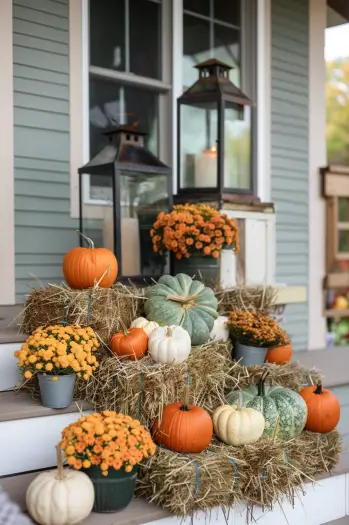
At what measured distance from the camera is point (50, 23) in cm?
417

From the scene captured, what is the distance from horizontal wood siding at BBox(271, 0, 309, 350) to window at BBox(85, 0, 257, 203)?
0.32 metres

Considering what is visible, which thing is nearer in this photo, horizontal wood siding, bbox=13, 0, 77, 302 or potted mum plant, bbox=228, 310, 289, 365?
potted mum plant, bbox=228, 310, 289, 365

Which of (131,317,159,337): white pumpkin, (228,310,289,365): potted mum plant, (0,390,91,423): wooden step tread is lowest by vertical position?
(0,390,91,423): wooden step tread

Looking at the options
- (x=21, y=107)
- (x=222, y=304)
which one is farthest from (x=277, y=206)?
(x=21, y=107)

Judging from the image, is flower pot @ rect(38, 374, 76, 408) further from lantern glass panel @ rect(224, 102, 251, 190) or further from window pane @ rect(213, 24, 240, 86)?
window pane @ rect(213, 24, 240, 86)

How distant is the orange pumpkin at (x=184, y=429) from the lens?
2.60 metres

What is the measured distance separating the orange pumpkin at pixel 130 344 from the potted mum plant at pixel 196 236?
3.03 feet

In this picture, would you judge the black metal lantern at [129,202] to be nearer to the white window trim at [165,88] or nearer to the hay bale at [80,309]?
the white window trim at [165,88]

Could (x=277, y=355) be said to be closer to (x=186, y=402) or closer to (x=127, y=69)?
(x=186, y=402)

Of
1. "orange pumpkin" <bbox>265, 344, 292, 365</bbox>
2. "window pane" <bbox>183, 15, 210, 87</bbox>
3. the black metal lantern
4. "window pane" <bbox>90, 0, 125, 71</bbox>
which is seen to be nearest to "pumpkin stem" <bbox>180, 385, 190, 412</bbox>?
"orange pumpkin" <bbox>265, 344, 292, 365</bbox>

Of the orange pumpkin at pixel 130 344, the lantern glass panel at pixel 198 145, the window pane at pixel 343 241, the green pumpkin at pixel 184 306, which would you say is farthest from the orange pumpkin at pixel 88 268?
the window pane at pixel 343 241

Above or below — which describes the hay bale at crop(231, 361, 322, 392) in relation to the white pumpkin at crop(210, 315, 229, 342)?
below

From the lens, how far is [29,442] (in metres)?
2.65

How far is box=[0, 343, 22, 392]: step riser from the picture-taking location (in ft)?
9.86
